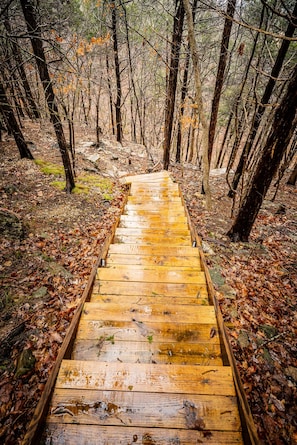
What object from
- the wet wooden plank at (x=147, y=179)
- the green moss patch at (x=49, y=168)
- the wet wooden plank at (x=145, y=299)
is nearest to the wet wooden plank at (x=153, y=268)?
the wet wooden plank at (x=145, y=299)

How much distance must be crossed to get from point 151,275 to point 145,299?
563mm

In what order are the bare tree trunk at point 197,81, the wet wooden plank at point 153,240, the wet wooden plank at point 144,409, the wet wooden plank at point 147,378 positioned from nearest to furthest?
the wet wooden plank at point 144,409
the wet wooden plank at point 147,378
the wet wooden plank at point 153,240
the bare tree trunk at point 197,81

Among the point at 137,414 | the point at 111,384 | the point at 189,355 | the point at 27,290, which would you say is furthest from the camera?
the point at 27,290

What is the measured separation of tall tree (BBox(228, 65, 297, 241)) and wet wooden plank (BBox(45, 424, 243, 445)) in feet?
15.1

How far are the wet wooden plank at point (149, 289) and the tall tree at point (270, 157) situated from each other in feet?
9.85

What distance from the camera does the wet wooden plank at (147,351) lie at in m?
2.44

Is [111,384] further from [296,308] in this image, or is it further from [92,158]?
[92,158]

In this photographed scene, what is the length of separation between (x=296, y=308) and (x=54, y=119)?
8.46 meters

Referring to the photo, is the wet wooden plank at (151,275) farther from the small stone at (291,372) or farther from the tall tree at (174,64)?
the tall tree at (174,64)

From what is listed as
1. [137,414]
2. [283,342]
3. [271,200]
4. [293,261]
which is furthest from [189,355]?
[271,200]

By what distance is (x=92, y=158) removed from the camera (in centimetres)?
1142

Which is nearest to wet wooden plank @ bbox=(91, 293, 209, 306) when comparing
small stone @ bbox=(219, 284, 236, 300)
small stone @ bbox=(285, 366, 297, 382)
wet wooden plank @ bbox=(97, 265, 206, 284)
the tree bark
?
wet wooden plank @ bbox=(97, 265, 206, 284)

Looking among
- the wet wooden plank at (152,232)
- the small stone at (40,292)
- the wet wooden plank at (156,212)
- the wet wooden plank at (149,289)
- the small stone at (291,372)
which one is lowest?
the small stone at (291,372)

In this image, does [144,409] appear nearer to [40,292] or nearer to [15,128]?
[40,292]
